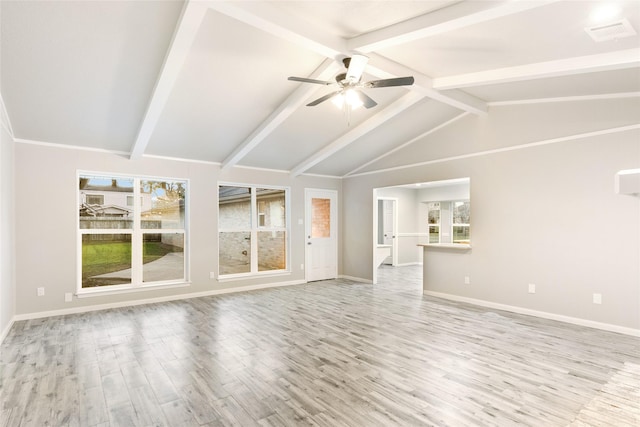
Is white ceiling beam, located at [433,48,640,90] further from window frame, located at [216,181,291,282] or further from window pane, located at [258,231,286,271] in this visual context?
window pane, located at [258,231,286,271]

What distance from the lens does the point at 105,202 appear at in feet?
17.5

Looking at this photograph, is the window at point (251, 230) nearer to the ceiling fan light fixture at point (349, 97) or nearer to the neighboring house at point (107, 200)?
the neighboring house at point (107, 200)

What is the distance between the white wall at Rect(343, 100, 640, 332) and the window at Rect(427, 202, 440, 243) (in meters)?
4.73

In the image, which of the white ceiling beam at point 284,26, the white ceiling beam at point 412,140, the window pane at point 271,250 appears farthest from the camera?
the window pane at point 271,250

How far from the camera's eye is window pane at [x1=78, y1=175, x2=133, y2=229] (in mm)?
5160

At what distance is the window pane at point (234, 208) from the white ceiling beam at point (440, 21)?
4193mm

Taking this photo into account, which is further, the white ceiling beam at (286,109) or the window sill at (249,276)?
the window sill at (249,276)

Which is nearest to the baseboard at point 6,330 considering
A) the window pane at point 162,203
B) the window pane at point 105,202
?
the window pane at point 105,202

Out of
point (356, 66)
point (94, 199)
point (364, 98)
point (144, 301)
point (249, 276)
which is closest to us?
point (356, 66)

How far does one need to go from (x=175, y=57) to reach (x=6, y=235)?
3092mm

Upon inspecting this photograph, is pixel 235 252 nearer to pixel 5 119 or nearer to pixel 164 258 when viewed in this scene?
pixel 164 258

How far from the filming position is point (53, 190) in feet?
15.8

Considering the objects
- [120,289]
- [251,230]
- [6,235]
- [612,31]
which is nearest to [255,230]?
[251,230]

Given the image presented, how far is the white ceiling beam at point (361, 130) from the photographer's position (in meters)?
4.62
